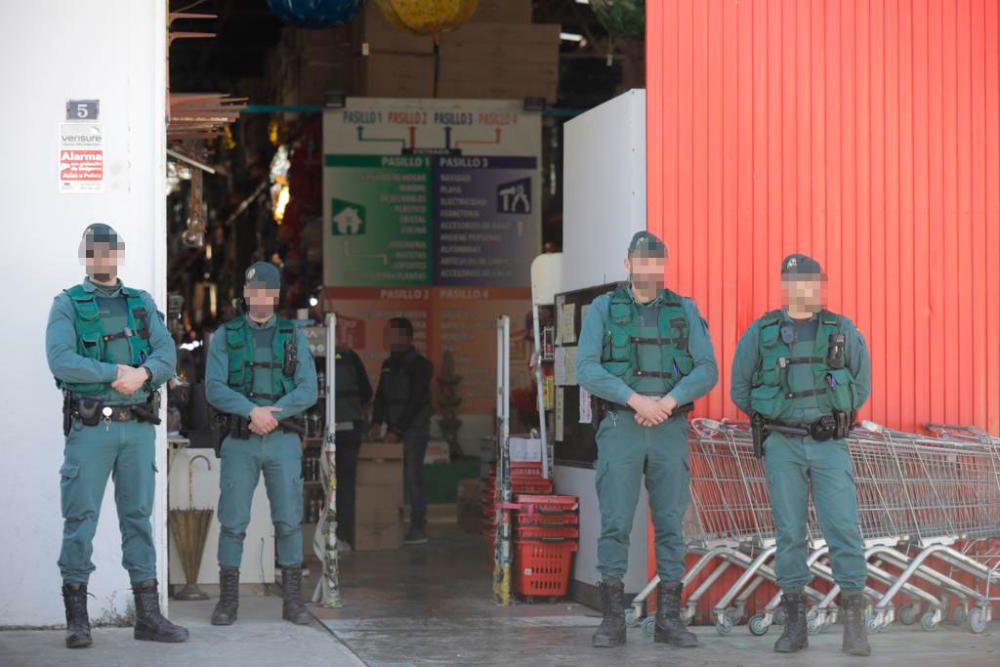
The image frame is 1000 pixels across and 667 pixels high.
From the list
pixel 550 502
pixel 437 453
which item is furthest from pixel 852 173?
pixel 437 453

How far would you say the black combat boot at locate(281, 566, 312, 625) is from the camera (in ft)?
28.3

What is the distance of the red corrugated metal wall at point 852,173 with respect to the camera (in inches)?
347

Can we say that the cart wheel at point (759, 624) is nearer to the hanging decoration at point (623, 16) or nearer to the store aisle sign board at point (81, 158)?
the hanging decoration at point (623, 16)

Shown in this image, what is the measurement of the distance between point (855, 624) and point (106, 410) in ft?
12.5

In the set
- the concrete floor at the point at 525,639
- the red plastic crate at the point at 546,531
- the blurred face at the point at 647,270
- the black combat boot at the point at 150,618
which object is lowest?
the concrete floor at the point at 525,639

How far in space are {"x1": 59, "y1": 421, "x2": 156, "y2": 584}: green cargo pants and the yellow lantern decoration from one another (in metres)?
4.34

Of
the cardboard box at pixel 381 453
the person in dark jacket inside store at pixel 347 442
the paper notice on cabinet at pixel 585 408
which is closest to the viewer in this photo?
the paper notice on cabinet at pixel 585 408

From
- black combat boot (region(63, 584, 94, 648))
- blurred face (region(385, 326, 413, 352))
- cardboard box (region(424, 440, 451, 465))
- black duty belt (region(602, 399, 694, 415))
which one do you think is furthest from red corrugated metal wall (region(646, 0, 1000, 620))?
cardboard box (region(424, 440, 451, 465))

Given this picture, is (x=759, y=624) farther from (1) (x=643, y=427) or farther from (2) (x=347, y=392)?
(2) (x=347, y=392)

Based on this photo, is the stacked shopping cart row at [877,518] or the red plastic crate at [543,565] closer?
the stacked shopping cart row at [877,518]

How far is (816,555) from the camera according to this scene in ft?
26.9

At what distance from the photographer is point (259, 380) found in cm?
855

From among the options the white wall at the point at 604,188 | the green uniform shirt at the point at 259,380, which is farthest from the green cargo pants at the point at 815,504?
the green uniform shirt at the point at 259,380

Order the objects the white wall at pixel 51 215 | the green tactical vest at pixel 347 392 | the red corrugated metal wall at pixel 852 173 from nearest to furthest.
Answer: the white wall at pixel 51 215
the red corrugated metal wall at pixel 852 173
the green tactical vest at pixel 347 392
